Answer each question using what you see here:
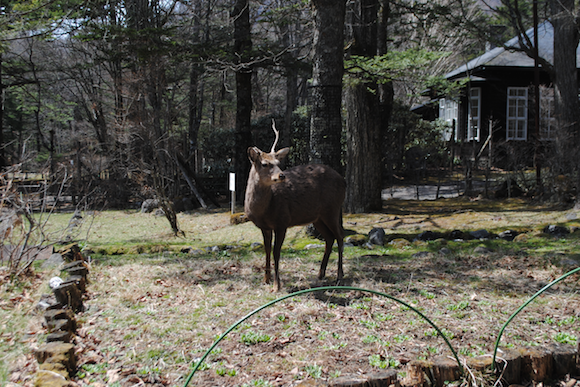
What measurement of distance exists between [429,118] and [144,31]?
24151 millimetres

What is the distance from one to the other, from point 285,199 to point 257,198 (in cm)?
37

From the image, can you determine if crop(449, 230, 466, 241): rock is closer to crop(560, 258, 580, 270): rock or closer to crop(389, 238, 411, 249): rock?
crop(389, 238, 411, 249): rock

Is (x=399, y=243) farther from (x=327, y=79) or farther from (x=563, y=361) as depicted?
(x=563, y=361)

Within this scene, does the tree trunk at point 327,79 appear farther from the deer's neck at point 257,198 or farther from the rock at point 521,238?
the rock at point 521,238

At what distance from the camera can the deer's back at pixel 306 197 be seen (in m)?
5.40

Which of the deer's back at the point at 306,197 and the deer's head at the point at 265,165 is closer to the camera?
the deer's head at the point at 265,165

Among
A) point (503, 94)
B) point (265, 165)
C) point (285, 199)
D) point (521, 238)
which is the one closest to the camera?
point (265, 165)

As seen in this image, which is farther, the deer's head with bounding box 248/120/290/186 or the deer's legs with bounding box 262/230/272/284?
the deer's legs with bounding box 262/230/272/284

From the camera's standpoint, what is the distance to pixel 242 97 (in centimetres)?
1554

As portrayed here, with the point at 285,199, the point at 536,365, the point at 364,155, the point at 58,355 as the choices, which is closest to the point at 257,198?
the point at 285,199

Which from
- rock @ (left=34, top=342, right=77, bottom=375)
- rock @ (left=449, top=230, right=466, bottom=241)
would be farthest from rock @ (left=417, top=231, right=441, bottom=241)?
rock @ (left=34, top=342, right=77, bottom=375)

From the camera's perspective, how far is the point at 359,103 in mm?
12000

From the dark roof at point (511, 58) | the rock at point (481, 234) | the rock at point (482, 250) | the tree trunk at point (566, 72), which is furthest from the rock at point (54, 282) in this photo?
the dark roof at point (511, 58)

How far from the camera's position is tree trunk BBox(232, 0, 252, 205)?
14.7 meters
